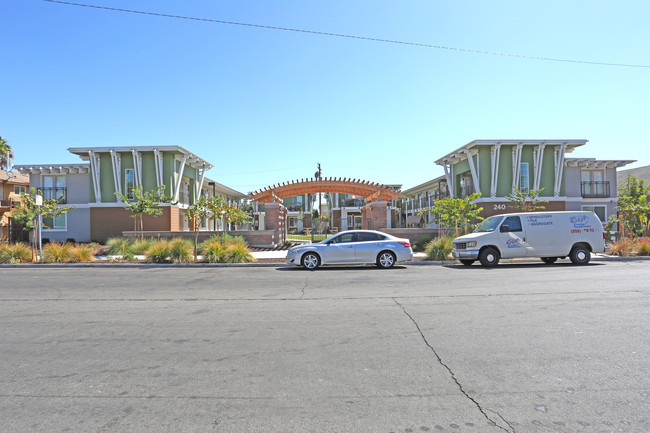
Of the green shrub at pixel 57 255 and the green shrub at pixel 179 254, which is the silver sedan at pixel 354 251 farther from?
the green shrub at pixel 57 255

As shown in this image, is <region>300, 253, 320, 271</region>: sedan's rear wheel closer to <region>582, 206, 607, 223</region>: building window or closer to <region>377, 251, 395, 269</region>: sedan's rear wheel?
<region>377, 251, 395, 269</region>: sedan's rear wheel

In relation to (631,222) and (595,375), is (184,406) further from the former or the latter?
(631,222)

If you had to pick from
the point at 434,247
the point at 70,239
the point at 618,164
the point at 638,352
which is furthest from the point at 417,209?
the point at 638,352

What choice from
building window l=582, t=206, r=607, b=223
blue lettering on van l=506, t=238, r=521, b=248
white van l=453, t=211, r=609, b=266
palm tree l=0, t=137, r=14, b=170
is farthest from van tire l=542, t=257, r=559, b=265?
palm tree l=0, t=137, r=14, b=170

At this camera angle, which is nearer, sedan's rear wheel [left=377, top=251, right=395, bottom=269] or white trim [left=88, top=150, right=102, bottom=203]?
sedan's rear wheel [left=377, top=251, right=395, bottom=269]

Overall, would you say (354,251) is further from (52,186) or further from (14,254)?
(52,186)

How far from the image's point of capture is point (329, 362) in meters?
4.49

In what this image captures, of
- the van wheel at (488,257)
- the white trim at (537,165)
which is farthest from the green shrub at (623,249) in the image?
the white trim at (537,165)

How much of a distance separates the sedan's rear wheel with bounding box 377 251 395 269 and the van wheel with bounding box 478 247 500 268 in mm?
3138

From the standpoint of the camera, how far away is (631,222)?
849 inches

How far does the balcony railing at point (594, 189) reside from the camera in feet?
101

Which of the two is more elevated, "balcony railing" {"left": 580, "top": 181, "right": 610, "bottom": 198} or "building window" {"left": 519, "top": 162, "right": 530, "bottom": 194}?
"building window" {"left": 519, "top": 162, "right": 530, "bottom": 194}

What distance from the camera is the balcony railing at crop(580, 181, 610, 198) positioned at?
101 ft

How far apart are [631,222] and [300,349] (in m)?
23.4
